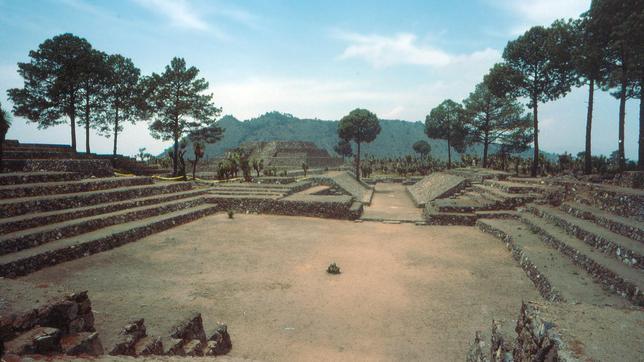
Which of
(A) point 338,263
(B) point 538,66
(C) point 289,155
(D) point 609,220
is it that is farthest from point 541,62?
(C) point 289,155

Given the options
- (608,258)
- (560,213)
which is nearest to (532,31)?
(560,213)

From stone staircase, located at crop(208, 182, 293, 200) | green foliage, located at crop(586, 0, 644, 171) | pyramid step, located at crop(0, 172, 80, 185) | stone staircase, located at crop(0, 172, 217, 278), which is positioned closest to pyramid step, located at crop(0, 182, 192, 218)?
stone staircase, located at crop(0, 172, 217, 278)

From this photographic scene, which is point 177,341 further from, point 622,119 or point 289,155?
point 289,155

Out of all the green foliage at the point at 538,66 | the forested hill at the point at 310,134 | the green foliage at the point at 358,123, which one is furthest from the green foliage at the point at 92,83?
the forested hill at the point at 310,134

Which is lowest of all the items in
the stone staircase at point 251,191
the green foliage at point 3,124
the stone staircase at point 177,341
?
the stone staircase at point 177,341

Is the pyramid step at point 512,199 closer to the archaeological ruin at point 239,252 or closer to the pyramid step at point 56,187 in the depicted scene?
the archaeological ruin at point 239,252

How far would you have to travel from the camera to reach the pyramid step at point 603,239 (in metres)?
7.15

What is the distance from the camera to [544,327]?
382 centimetres

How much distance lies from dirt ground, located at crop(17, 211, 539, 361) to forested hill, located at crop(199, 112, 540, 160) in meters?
123

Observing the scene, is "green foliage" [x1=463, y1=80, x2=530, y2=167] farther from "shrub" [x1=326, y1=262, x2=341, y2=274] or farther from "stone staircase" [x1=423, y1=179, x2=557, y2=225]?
"shrub" [x1=326, y1=262, x2=341, y2=274]

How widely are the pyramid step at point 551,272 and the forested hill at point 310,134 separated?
407 feet

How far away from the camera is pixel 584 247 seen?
28.5ft

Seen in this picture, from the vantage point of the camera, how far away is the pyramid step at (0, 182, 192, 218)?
1010cm

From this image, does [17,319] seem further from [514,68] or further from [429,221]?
[514,68]
